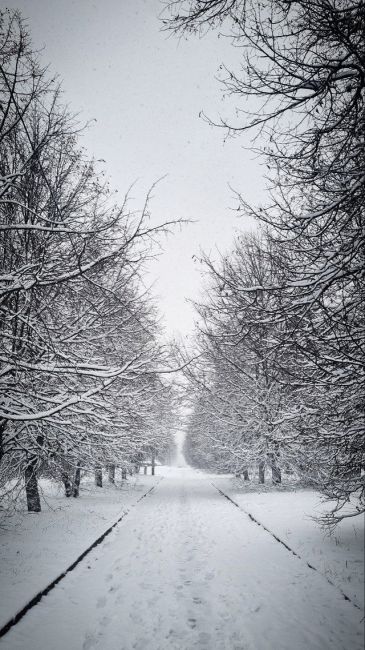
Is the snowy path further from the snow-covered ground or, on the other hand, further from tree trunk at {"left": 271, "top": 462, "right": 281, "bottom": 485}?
tree trunk at {"left": 271, "top": 462, "right": 281, "bottom": 485}

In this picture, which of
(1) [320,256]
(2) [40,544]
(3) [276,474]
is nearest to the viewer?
(1) [320,256]

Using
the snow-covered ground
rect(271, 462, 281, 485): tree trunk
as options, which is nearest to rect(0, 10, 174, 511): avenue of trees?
the snow-covered ground

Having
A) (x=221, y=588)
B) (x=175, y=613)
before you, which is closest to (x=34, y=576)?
(x=175, y=613)

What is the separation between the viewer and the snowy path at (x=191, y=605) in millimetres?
3303

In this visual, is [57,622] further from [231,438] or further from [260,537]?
[231,438]

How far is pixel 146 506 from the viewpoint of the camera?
1163 cm

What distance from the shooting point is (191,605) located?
13.3 feet

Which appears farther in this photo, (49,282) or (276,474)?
(276,474)

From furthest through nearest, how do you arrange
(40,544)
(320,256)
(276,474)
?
(276,474) → (40,544) → (320,256)

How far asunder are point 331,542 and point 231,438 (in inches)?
398

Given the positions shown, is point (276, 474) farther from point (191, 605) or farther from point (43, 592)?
point (43, 592)

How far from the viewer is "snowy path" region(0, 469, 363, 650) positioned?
330 centimetres

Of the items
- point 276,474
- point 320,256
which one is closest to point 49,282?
point 320,256

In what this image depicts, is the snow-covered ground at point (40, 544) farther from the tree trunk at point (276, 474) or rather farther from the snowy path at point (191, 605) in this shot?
the tree trunk at point (276, 474)
